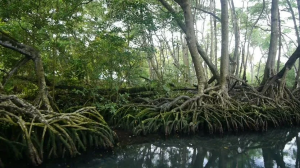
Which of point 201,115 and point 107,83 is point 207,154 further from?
point 107,83

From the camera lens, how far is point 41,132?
12.4 feet

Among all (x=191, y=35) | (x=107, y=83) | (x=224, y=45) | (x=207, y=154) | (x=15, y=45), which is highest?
(x=191, y=35)

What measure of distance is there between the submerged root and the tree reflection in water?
47cm

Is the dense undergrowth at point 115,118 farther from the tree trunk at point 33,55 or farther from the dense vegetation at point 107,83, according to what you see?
the tree trunk at point 33,55

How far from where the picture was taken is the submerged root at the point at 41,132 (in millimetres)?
3355

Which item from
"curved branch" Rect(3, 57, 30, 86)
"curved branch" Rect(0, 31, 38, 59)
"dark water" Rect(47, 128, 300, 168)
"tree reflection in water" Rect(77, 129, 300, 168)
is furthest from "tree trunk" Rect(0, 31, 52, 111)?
"tree reflection in water" Rect(77, 129, 300, 168)

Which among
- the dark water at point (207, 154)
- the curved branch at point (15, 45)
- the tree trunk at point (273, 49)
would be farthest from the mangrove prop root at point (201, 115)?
the curved branch at point (15, 45)

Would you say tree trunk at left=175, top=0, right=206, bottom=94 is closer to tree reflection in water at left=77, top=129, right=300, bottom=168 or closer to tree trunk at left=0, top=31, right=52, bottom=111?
tree reflection in water at left=77, top=129, right=300, bottom=168

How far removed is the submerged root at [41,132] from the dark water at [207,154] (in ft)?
1.12

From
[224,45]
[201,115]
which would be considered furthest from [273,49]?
[201,115]

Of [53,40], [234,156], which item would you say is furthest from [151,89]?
[234,156]

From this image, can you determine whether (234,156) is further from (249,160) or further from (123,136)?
(123,136)

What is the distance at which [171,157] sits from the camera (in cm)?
411

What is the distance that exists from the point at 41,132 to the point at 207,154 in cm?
283
